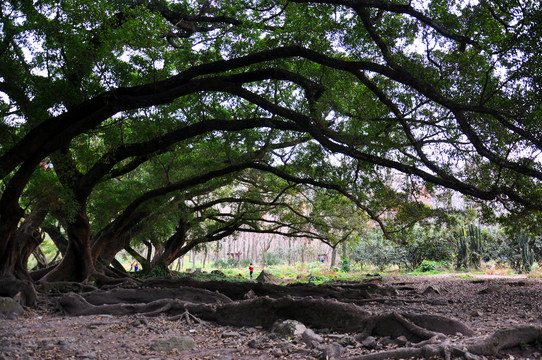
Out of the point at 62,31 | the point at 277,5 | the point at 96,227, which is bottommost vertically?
the point at 96,227

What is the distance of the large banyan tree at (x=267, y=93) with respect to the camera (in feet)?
19.5

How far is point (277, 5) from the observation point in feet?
30.6

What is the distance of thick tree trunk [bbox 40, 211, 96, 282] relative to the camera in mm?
9781

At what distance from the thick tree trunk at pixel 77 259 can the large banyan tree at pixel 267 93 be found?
0.10ft

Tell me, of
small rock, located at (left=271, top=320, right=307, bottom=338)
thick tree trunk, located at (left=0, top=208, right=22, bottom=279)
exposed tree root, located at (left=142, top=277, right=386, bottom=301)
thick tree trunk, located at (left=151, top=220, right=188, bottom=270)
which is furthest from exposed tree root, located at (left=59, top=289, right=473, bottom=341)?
thick tree trunk, located at (left=151, top=220, right=188, bottom=270)

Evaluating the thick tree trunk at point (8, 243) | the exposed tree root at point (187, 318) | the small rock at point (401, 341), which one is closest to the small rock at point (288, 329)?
the small rock at point (401, 341)

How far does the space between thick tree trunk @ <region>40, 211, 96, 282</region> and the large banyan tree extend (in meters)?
0.03

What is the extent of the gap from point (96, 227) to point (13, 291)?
572 cm

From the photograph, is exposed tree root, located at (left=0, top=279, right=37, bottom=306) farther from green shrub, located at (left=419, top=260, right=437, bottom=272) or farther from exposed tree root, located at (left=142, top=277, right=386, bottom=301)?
green shrub, located at (left=419, top=260, right=437, bottom=272)

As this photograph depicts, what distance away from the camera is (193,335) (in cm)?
523

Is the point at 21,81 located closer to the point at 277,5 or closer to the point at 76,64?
the point at 76,64

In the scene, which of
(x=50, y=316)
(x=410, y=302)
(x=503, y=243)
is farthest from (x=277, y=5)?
(x=503, y=243)

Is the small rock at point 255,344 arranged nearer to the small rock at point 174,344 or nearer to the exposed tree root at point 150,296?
the small rock at point 174,344

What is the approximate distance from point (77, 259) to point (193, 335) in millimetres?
6134
